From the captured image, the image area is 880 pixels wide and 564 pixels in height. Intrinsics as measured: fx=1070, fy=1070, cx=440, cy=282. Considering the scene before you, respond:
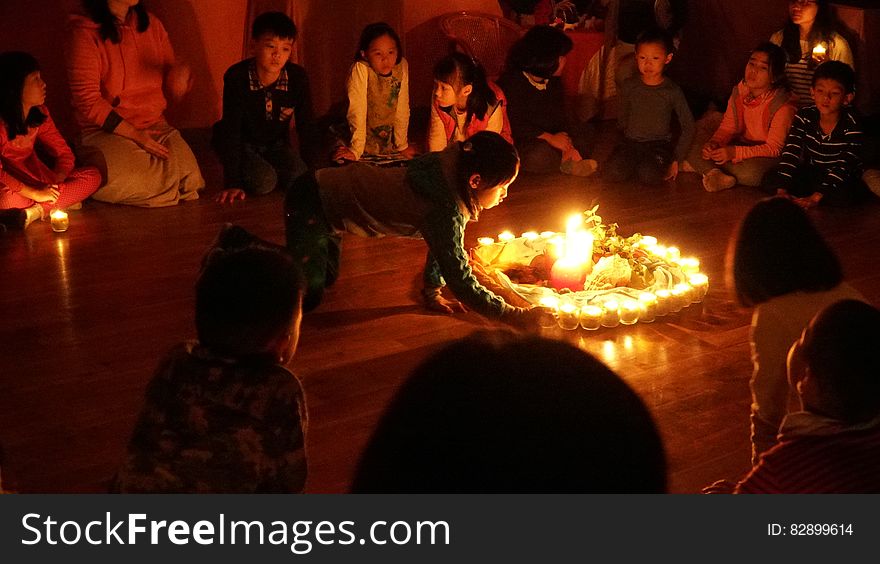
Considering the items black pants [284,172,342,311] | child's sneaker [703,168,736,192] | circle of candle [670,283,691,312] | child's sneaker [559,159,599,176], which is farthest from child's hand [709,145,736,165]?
black pants [284,172,342,311]

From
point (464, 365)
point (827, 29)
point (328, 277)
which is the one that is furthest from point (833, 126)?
point (464, 365)

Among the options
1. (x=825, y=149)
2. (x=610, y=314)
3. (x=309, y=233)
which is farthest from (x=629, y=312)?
(x=825, y=149)

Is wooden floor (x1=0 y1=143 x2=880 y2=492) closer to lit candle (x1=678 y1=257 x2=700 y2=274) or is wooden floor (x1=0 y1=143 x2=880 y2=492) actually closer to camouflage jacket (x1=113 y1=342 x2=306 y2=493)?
lit candle (x1=678 y1=257 x2=700 y2=274)

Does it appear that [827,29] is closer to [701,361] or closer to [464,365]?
[701,361]

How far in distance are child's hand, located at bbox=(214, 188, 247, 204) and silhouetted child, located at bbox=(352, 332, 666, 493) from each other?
395 centimetres

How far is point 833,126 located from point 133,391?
3.47 m

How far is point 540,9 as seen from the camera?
→ 6.61 metres

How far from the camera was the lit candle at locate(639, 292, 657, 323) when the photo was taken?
11.3 feet

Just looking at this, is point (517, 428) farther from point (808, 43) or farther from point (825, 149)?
point (808, 43)

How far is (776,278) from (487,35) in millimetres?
4379

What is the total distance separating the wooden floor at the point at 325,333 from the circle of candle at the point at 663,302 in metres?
0.04

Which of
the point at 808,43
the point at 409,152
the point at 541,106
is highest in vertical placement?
the point at 808,43

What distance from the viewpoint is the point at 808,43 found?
18.7 ft

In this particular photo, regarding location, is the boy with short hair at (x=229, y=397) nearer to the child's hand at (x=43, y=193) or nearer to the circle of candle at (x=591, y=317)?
the circle of candle at (x=591, y=317)
